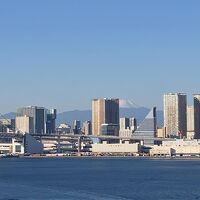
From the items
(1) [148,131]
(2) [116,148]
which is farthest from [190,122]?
(2) [116,148]

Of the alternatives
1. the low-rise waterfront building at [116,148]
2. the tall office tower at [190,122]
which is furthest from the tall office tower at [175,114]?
the low-rise waterfront building at [116,148]

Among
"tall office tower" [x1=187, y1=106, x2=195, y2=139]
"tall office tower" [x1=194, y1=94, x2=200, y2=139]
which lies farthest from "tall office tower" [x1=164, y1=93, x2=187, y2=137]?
"tall office tower" [x1=194, y1=94, x2=200, y2=139]

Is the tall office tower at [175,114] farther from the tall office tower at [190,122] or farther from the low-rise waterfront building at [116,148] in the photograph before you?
the low-rise waterfront building at [116,148]

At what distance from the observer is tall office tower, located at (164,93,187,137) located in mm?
179875

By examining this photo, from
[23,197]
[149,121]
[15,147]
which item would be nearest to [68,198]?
[23,197]

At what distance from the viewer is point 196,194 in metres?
47.5

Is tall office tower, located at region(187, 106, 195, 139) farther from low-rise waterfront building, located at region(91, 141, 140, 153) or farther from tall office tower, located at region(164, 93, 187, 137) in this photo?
low-rise waterfront building, located at region(91, 141, 140, 153)

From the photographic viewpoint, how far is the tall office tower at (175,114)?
179875mm

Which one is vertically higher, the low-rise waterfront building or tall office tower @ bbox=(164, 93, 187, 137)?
tall office tower @ bbox=(164, 93, 187, 137)

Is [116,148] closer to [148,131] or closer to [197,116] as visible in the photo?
[148,131]

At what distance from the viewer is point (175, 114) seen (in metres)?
184

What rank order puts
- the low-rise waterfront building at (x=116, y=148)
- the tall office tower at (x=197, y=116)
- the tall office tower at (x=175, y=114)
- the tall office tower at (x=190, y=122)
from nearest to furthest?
the low-rise waterfront building at (x=116, y=148), the tall office tower at (x=197, y=116), the tall office tower at (x=190, y=122), the tall office tower at (x=175, y=114)

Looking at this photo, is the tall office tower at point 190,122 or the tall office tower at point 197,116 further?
the tall office tower at point 190,122

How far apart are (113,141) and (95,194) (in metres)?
121
